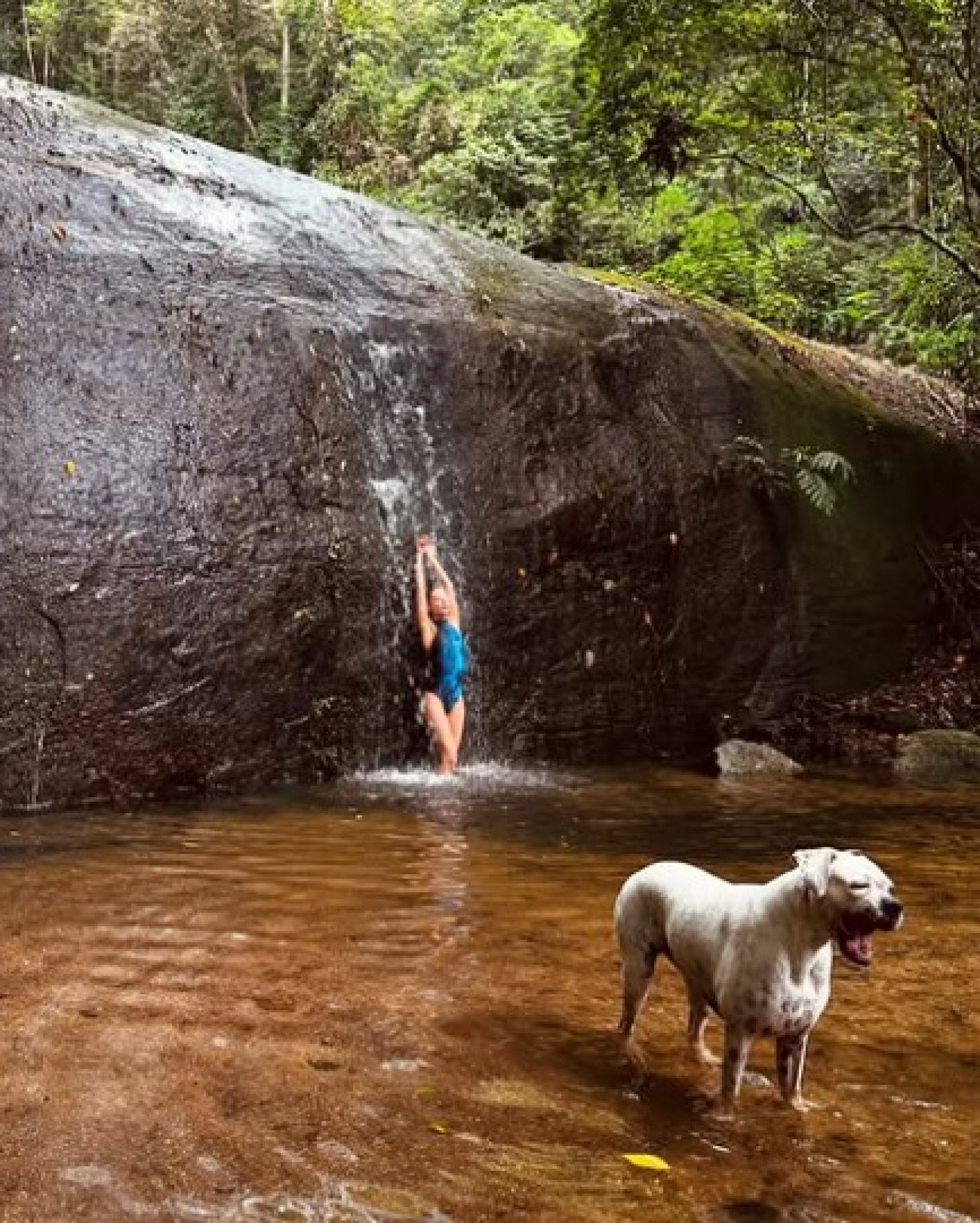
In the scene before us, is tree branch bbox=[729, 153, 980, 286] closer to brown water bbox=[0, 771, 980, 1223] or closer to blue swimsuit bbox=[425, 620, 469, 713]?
blue swimsuit bbox=[425, 620, 469, 713]

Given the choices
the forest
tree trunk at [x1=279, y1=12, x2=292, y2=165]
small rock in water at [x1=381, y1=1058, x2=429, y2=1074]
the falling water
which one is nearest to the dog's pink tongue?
small rock in water at [x1=381, y1=1058, x2=429, y2=1074]

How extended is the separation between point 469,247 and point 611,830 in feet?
21.2

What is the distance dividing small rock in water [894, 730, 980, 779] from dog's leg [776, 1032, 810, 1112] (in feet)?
25.0

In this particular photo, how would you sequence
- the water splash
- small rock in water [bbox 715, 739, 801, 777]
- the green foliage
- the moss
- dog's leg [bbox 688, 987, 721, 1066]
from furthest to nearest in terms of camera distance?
the moss → the green foliage → small rock in water [bbox 715, 739, 801, 777] → the water splash → dog's leg [bbox 688, 987, 721, 1066]

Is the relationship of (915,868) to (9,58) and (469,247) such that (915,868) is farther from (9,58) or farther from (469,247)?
(9,58)

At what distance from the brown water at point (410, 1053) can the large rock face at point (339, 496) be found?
5.95ft

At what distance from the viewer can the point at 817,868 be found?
10.1 ft

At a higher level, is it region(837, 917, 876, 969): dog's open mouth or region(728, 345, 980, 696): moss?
region(728, 345, 980, 696): moss

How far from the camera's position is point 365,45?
79.3ft

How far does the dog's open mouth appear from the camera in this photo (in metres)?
3.01

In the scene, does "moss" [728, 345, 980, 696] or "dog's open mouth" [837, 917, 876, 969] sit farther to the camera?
"moss" [728, 345, 980, 696]

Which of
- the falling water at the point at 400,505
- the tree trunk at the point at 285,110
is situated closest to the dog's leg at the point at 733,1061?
the falling water at the point at 400,505

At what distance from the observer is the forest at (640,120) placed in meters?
11.4

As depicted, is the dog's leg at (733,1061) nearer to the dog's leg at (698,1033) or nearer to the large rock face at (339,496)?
the dog's leg at (698,1033)
